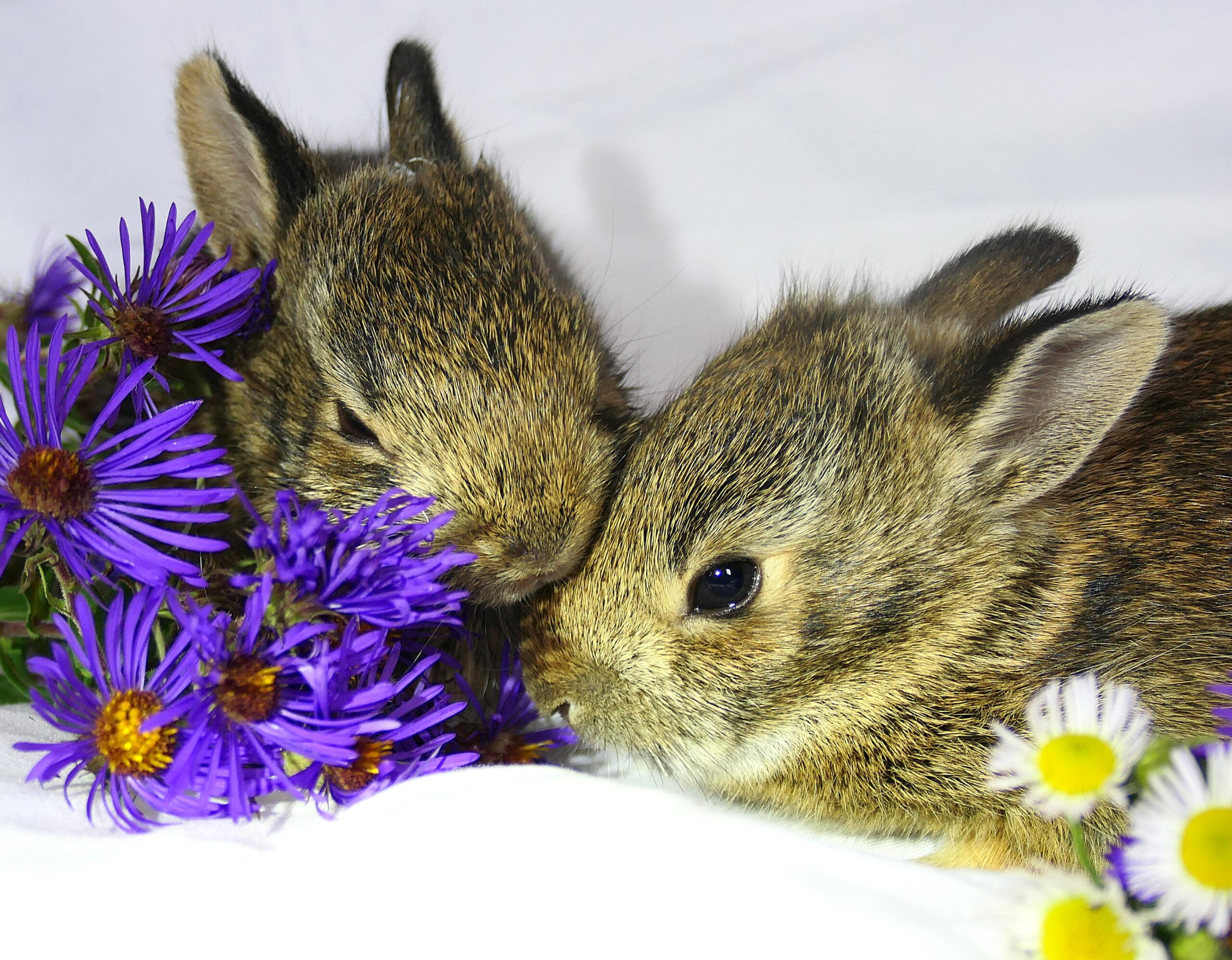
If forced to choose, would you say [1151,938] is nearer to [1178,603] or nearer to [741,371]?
[1178,603]

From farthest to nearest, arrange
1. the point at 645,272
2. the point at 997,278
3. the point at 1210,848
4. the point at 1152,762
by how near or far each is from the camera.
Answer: the point at 645,272, the point at 997,278, the point at 1152,762, the point at 1210,848

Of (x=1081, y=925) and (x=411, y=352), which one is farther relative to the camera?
(x=411, y=352)

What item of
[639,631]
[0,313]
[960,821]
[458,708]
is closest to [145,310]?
[0,313]

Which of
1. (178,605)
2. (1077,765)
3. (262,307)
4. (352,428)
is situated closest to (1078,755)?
(1077,765)

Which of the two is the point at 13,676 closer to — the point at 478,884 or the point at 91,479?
the point at 91,479

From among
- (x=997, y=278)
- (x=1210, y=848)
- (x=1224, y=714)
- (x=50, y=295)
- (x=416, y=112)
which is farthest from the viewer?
(x=416, y=112)

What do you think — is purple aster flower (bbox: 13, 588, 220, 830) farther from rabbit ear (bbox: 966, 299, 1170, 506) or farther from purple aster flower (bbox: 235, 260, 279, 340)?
rabbit ear (bbox: 966, 299, 1170, 506)

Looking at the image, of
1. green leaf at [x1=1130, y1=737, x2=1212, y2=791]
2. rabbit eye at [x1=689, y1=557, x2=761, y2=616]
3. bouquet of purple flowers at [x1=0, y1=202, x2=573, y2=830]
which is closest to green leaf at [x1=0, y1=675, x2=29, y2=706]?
bouquet of purple flowers at [x1=0, y1=202, x2=573, y2=830]
